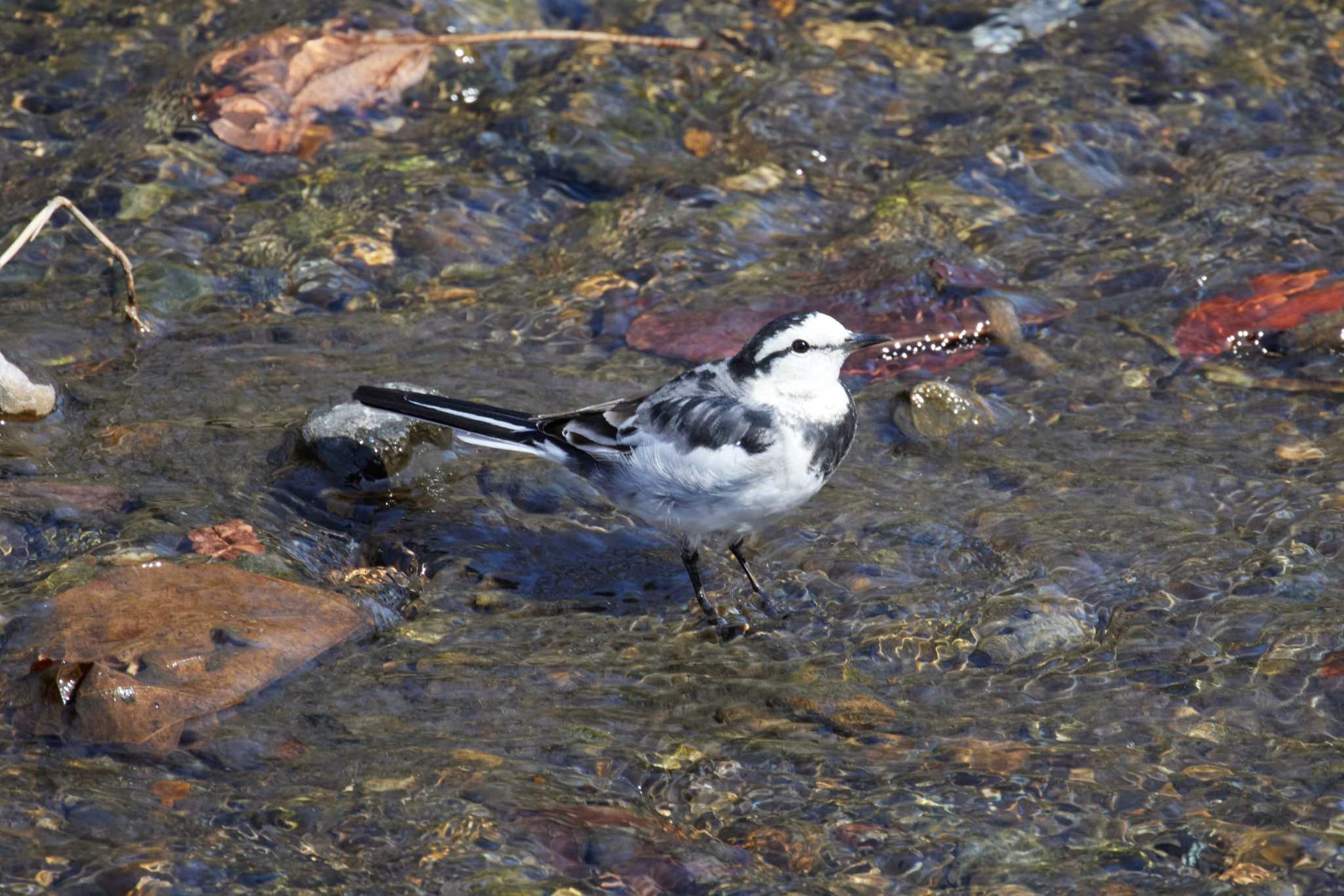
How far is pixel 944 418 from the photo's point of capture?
270 inches

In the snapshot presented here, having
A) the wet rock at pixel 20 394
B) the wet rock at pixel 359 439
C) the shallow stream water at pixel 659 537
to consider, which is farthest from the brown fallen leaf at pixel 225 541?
the wet rock at pixel 20 394

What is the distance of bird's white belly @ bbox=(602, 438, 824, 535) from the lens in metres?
5.48

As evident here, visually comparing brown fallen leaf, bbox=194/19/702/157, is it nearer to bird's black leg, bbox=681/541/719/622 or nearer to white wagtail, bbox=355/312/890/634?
white wagtail, bbox=355/312/890/634

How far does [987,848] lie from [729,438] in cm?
193

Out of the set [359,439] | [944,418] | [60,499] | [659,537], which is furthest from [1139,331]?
[60,499]

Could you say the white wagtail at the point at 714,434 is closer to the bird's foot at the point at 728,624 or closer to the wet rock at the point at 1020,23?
the bird's foot at the point at 728,624

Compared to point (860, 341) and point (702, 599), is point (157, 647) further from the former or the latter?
point (860, 341)

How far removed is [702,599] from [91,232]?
3.75 metres

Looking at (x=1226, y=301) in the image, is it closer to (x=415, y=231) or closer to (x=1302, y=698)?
(x=1302, y=698)

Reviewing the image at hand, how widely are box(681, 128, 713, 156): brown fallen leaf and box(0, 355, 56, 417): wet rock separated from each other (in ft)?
14.3

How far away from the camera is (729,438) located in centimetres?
557

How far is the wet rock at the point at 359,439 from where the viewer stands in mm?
6285

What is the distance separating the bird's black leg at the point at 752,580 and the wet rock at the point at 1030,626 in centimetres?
83

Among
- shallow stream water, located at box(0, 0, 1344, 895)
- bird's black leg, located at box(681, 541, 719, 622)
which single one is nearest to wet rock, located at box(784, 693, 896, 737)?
shallow stream water, located at box(0, 0, 1344, 895)
